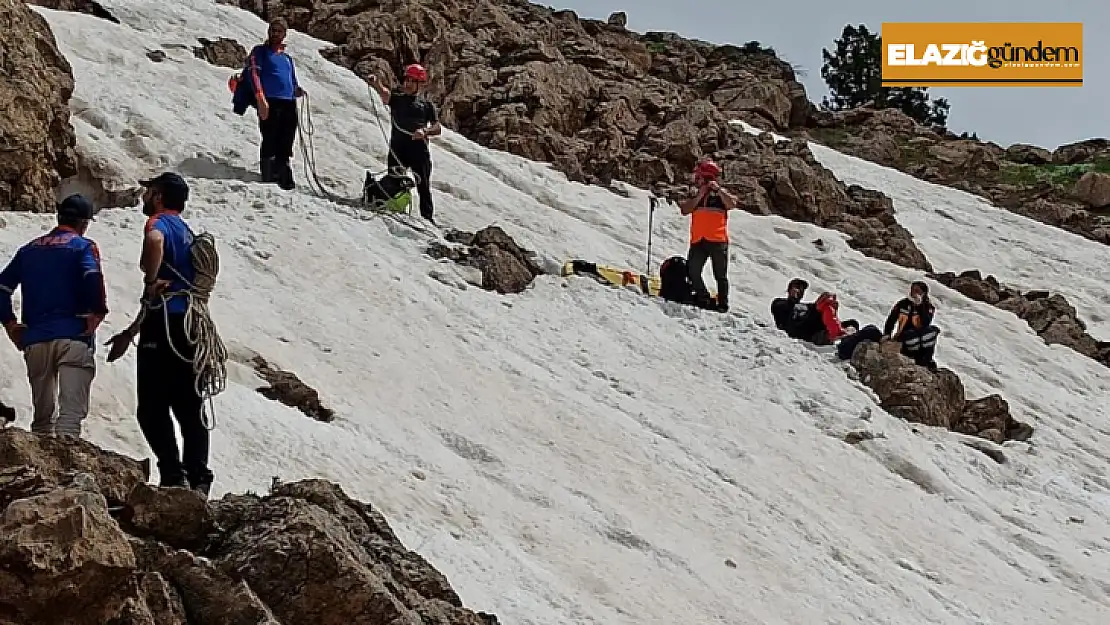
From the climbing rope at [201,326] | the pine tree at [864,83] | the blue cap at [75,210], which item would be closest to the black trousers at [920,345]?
the climbing rope at [201,326]

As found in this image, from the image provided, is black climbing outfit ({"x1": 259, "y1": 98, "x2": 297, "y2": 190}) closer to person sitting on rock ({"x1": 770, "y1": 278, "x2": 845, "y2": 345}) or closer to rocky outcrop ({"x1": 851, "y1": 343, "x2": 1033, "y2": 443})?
person sitting on rock ({"x1": 770, "y1": 278, "x2": 845, "y2": 345})

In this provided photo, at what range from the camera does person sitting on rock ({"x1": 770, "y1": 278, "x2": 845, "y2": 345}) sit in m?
14.2

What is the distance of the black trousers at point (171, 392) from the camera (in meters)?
6.24

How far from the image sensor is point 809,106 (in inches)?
1362

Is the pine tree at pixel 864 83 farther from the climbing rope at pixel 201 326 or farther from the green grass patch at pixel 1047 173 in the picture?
the climbing rope at pixel 201 326

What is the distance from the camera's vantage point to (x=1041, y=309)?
62.8 feet

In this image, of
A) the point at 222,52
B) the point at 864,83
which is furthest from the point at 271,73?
the point at 864,83

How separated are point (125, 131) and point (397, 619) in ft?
32.8

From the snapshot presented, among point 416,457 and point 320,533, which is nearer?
point 320,533

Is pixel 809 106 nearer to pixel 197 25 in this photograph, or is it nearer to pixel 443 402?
pixel 197 25

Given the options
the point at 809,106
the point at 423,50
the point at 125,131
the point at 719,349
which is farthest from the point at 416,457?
the point at 809,106

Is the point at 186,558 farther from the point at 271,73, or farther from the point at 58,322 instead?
the point at 271,73

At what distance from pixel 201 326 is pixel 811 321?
9.31 m

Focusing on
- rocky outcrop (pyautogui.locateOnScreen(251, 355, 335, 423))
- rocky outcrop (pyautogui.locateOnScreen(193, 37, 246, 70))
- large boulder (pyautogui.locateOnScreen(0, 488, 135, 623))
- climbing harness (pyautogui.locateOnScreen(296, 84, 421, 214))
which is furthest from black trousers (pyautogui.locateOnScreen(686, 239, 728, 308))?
large boulder (pyautogui.locateOnScreen(0, 488, 135, 623))
